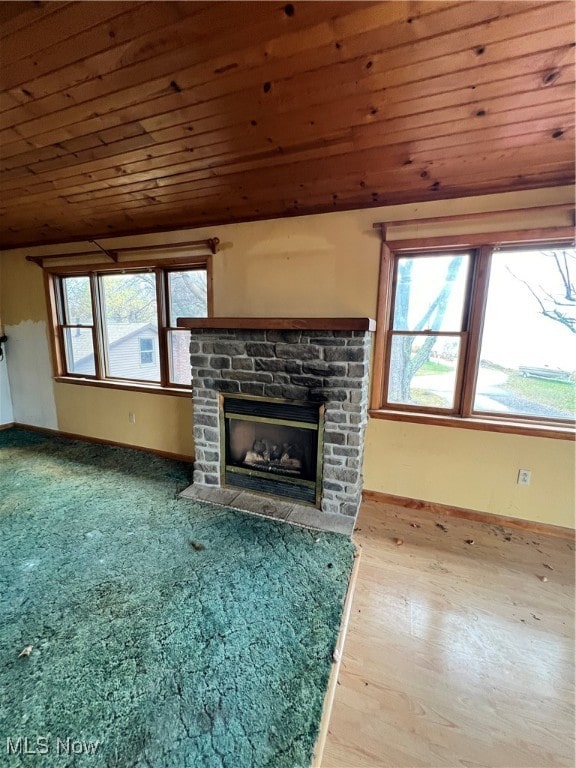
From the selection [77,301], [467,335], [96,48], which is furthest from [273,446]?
[77,301]

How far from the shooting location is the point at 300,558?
188 cm

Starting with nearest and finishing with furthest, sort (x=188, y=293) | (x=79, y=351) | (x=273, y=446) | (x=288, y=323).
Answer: (x=288, y=323) → (x=273, y=446) → (x=188, y=293) → (x=79, y=351)

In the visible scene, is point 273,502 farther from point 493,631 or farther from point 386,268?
point 386,268

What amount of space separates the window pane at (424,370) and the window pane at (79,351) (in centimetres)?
348

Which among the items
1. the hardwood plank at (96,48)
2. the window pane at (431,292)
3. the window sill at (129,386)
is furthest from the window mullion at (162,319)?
the window pane at (431,292)

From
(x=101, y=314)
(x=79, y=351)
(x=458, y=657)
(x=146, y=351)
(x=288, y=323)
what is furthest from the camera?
(x=79, y=351)

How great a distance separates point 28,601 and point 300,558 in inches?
57.2

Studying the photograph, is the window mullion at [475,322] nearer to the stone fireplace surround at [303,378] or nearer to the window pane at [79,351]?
the stone fireplace surround at [303,378]

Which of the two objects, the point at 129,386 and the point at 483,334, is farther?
the point at 129,386

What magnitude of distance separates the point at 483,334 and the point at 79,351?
14.3 ft

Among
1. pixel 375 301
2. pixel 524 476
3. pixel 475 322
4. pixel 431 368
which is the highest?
pixel 375 301

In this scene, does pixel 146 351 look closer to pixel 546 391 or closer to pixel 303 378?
pixel 303 378

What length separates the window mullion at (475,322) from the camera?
215 centimetres

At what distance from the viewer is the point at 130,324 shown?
3.39 m
